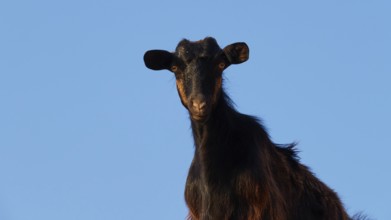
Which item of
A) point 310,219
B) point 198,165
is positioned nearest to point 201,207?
point 198,165

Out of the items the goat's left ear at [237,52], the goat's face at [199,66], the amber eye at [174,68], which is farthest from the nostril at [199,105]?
the goat's left ear at [237,52]

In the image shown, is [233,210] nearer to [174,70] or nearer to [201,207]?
[201,207]

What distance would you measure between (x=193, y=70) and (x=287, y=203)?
2.80m

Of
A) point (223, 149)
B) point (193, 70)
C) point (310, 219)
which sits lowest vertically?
point (310, 219)

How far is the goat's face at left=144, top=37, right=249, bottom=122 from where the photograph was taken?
55.6 feet

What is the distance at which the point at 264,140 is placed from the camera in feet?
59.8

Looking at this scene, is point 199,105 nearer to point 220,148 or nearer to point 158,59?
point 220,148

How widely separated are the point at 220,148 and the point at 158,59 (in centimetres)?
168

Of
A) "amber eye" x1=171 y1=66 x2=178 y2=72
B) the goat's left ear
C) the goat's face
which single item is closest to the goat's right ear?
the goat's face

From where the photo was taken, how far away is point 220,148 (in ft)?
57.9

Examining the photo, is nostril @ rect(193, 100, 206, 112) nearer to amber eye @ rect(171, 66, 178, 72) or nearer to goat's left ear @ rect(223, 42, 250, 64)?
amber eye @ rect(171, 66, 178, 72)

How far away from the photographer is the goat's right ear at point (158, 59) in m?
17.9

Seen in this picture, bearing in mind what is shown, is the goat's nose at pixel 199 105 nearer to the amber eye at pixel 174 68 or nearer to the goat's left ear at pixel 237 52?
the amber eye at pixel 174 68

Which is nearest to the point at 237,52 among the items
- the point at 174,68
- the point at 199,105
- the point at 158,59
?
the point at 174,68
